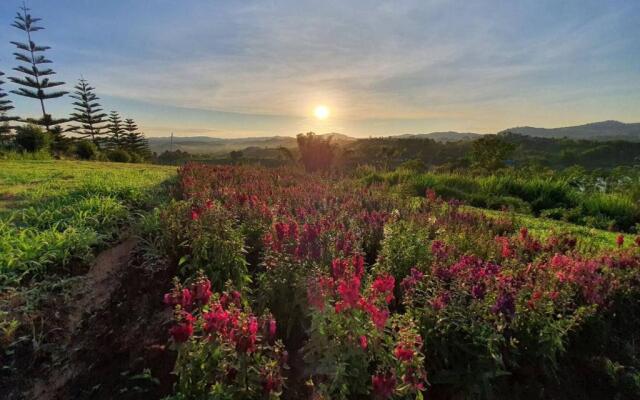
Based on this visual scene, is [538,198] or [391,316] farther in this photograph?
[538,198]

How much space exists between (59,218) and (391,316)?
4.40 metres

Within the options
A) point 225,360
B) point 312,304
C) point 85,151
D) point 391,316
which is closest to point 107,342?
point 225,360

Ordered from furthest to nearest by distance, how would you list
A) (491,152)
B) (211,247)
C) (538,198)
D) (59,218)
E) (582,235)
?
(491,152) → (538,198) → (582,235) → (59,218) → (211,247)

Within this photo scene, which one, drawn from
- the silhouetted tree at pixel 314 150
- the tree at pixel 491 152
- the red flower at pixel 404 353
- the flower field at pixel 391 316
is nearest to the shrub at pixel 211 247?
the flower field at pixel 391 316

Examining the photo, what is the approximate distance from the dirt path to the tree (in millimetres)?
20526

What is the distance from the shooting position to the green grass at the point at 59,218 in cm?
371

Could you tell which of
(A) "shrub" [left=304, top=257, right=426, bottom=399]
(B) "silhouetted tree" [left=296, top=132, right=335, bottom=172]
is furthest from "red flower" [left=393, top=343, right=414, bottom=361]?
(B) "silhouetted tree" [left=296, top=132, right=335, bottom=172]

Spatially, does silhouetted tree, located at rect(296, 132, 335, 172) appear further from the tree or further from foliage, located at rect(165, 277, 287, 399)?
foliage, located at rect(165, 277, 287, 399)

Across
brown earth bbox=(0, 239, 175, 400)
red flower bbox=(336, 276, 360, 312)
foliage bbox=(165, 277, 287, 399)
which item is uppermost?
red flower bbox=(336, 276, 360, 312)

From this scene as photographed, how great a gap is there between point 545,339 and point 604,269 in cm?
143

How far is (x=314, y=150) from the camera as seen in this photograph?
55.0 ft

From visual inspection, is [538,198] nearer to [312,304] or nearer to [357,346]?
[312,304]

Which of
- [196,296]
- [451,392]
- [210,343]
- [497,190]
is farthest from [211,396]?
[497,190]

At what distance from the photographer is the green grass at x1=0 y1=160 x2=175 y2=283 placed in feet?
12.2
